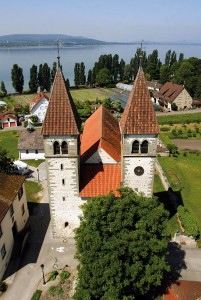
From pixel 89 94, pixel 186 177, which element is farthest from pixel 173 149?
pixel 89 94

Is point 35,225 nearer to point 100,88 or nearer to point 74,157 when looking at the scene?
point 74,157

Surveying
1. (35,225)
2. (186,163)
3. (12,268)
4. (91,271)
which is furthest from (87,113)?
(91,271)

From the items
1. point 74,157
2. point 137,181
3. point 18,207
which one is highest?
point 74,157

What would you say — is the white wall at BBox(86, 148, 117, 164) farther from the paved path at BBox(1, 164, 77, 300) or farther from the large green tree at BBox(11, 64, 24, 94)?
the large green tree at BBox(11, 64, 24, 94)

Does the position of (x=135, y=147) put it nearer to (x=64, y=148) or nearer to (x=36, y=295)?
(x=64, y=148)

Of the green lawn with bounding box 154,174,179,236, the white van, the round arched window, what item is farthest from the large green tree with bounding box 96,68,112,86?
the round arched window
